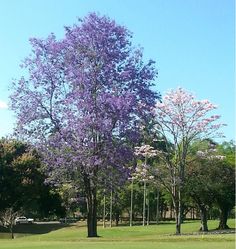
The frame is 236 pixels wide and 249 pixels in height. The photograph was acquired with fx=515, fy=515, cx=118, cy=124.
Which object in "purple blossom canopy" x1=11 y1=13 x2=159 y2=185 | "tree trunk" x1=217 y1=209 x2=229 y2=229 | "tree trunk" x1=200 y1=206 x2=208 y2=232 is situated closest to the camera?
"purple blossom canopy" x1=11 y1=13 x2=159 y2=185

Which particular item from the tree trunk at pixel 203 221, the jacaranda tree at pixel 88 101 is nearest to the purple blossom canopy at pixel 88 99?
the jacaranda tree at pixel 88 101

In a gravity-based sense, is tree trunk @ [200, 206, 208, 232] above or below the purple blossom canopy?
below

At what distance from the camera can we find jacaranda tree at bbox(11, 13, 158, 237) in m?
33.5

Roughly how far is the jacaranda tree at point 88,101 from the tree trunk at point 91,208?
0.07 meters

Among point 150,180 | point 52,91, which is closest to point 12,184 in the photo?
point 150,180

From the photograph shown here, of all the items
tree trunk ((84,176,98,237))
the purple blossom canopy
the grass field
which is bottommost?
the grass field

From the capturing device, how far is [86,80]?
34.0m

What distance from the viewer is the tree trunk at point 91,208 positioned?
117 ft

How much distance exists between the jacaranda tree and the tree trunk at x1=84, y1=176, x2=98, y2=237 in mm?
71

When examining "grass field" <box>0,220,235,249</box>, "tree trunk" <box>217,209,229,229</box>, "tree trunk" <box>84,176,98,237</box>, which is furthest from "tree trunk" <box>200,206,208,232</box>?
"tree trunk" <box>84,176,98,237</box>

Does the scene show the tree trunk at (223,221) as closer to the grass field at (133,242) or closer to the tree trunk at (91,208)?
the grass field at (133,242)

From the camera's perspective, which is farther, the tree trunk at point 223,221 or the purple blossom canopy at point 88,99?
the tree trunk at point 223,221

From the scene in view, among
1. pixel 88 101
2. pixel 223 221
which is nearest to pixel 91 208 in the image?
pixel 88 101

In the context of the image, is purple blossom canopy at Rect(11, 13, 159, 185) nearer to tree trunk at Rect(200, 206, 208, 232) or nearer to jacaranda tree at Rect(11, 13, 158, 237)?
jacaranda tree at Rect(11, 13, 158, 237)
